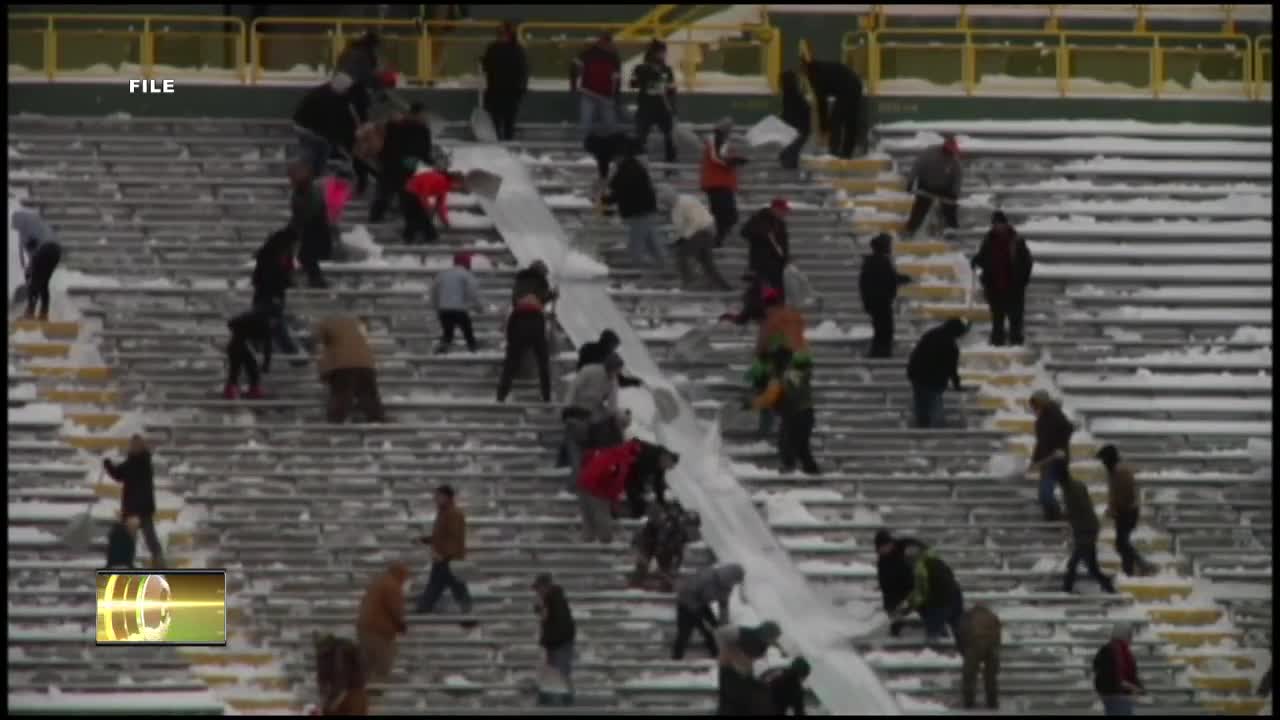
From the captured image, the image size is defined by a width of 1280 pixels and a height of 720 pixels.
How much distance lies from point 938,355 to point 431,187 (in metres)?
5.44

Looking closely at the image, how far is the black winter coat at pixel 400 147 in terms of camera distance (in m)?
42.8

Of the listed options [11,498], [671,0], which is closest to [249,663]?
[11,498]

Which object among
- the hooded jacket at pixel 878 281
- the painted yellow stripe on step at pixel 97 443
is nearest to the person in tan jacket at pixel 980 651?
the hooded jacket at pixel 878 281

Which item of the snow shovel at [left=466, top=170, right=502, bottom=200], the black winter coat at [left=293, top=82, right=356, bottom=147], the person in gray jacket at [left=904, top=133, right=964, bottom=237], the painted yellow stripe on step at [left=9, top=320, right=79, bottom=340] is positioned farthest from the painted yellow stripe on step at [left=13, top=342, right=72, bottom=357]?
the person in gray jacket at [left=904, top=133, right=964, bottom=237]

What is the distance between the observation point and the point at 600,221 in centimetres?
4341

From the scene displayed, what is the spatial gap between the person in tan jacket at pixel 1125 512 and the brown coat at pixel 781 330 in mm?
3052

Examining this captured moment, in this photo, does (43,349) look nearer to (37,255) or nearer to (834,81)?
(37,255)

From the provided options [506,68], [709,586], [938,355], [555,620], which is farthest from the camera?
[506,68]

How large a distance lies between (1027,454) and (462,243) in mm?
Result: 5903

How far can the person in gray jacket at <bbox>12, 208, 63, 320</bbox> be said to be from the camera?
136 feet

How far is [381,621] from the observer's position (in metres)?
37.1

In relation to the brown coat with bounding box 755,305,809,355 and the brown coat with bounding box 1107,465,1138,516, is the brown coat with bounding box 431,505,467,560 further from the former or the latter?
the brown coat with bounding box 1107,465,1138,516

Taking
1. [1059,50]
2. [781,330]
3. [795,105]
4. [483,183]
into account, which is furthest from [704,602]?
[1059,50]

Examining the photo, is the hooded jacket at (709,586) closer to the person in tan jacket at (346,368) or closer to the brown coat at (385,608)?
the brown coat at (385,608)
